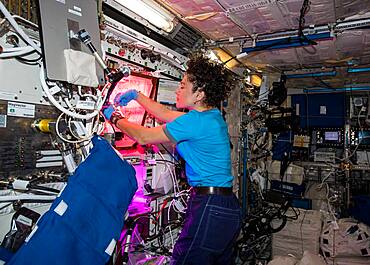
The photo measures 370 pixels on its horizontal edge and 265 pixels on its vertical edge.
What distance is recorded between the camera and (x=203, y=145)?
2.13 metres

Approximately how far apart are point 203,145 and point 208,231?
62cm

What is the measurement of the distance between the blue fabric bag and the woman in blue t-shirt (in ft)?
1.63

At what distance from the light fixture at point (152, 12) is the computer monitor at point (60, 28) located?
1.66 ft

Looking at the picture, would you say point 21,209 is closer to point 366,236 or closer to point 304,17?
point 304,17

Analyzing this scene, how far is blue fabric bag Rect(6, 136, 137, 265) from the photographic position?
129 centimetres

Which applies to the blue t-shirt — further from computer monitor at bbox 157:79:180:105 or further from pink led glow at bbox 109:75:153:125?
computer monitor at bbox 157:79:180:105

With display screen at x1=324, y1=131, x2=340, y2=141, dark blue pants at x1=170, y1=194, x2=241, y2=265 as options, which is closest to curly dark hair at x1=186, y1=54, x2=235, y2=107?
dark blue pants at x1=170, y1=194, x2=241, y2=265

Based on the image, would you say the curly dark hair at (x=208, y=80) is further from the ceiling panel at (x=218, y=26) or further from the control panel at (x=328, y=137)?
the control panel at (x=328, y=137)

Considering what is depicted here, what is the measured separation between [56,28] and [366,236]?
4.63m


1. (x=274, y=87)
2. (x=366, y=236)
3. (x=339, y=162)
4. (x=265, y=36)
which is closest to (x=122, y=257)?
(x=265, y=36)

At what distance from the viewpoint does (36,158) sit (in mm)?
1672

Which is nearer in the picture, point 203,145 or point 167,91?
point 203,145

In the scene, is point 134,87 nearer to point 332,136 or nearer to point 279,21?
point 279,21

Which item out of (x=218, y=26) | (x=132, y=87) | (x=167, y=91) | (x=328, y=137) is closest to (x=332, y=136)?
(x=328, y=137)
